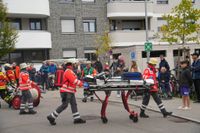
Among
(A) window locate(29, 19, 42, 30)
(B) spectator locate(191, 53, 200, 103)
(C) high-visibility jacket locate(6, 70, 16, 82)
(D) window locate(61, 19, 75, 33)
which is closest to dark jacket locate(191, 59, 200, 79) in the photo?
(B) spectator locate(191, 53, 200, 103)

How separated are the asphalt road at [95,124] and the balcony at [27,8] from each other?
63.9ft

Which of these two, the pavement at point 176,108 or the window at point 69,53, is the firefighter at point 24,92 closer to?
the pavement at point 176,108

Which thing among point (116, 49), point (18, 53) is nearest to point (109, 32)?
point (116, 49)

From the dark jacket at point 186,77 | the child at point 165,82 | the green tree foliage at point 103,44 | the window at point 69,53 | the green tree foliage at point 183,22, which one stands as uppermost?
the green tree foliage at point 183,22

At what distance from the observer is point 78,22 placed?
3672cm

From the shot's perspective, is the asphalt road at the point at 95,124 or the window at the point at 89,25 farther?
the window at the point at 89,25

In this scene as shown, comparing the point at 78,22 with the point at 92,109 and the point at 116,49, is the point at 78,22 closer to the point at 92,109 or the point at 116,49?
the point at 116,49

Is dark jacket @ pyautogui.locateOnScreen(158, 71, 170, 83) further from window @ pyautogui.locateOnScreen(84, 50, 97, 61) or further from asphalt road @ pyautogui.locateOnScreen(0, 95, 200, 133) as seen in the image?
window @ pyautogui.locateOnScreen(84, 50, 97, 61)

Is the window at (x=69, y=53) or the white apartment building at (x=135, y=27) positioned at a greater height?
the white apartment building at (x=135, y=27)

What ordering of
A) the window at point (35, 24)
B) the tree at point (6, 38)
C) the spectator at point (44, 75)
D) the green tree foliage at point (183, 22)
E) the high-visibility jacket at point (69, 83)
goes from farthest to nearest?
the window at point (35, 24) → the tree at point (6, 38) → the spectator at point (44, 75) → the green tree foliage at point (183, 22) → the high-visibility jacket at point (69, 83)

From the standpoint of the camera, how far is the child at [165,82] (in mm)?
17006

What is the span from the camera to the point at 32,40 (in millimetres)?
33438

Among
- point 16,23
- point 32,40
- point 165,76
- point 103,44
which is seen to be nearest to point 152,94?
point 165,76

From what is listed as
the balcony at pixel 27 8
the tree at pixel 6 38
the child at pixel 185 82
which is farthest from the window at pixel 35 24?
the child at pixel 185 82
